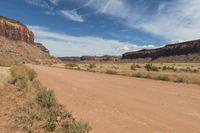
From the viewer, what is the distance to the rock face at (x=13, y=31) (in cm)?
14800

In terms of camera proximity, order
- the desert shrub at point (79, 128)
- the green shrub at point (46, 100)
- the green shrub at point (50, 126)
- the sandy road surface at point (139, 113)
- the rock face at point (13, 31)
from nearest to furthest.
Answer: the desert shrub at point (79, 128), the green shrub at point (50, 126), the sandy road surface at point (139, 113), the green shrub at point (46, 100), the rock face at point (13, 31)

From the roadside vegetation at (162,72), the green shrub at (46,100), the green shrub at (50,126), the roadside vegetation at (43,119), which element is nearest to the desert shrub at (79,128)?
the roadside vegetation at (43,119)

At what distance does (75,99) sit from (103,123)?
5.32 meters

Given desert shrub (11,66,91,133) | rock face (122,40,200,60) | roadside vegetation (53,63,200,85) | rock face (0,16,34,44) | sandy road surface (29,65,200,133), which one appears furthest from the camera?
rock face (0,16,34,44)

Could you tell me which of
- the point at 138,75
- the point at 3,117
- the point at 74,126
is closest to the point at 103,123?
the point at 74,126

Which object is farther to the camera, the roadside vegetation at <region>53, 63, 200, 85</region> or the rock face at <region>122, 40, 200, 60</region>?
the rock face at <region>122, 40, 200, 60</region>

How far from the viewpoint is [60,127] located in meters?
8.20

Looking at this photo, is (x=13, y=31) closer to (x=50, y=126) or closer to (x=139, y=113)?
(x=139, y=113)

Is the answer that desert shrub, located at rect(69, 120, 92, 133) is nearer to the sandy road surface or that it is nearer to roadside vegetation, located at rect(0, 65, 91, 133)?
roadside vegetation, located at rect(0, 65, 91, 133)

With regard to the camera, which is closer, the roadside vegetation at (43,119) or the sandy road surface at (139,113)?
the roadside vegetation at (43,119)

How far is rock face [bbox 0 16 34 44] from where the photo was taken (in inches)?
5827

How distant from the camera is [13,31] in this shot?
499ft

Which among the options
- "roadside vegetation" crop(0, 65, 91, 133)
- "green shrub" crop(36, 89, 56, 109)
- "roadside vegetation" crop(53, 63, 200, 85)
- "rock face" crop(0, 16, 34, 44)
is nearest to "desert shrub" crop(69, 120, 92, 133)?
"roadside vegetation" crop(0, 65, 91, 133)

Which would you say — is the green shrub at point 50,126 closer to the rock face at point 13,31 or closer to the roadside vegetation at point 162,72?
the roadside vegetation at point 162,72
